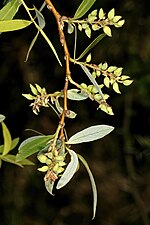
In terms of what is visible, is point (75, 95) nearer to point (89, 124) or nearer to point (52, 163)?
point (52, 163)

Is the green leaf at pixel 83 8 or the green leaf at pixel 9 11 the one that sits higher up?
the green leaf at pixel 9 11

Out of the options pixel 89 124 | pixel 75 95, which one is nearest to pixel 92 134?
pixel 75 95

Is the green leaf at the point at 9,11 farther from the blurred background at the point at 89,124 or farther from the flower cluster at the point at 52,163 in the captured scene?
the blurred background at the point at 89,124


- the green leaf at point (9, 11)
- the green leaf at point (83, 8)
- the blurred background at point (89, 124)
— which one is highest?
the green leaf at point (9, 11)

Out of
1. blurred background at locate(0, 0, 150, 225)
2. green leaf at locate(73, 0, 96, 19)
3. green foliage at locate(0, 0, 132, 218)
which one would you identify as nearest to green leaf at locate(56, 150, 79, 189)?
green foliage at locate(0, 0, 132, 218)

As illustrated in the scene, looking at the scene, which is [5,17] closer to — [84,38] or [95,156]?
[84,38]

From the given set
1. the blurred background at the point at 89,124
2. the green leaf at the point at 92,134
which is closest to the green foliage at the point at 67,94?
the green leaf at the point at 92,134

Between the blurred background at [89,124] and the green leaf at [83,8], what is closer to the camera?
the green leaf at [83,8]
